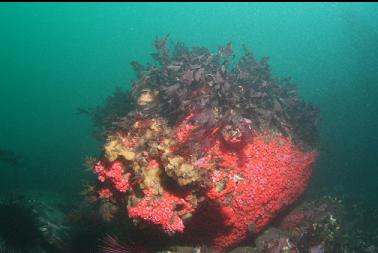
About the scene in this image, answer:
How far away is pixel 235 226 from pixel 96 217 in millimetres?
2685

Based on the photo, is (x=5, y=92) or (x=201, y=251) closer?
(x=201, y=251)

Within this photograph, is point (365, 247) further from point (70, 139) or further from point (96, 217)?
point (70, 139)

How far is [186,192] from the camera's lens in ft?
15.6

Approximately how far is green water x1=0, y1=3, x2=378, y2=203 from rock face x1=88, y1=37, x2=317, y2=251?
4918mm

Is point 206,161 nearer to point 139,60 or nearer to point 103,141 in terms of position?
point 103,141

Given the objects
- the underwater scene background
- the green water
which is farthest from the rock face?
the green water

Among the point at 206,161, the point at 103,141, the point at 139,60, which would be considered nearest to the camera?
the point at 206,161

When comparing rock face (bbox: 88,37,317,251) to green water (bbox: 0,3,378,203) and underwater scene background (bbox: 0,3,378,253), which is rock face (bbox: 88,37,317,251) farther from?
green water (bbox: 0,3,378,203)

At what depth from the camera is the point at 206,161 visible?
483 centimetres

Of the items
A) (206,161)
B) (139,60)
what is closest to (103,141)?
(206,161)

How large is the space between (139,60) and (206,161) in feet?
289

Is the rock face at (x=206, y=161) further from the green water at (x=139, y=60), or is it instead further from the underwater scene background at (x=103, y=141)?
the green water at (x=139, y=60)

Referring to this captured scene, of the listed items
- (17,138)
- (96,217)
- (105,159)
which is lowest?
(96,217)

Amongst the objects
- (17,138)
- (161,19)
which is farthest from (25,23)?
(17,138)
